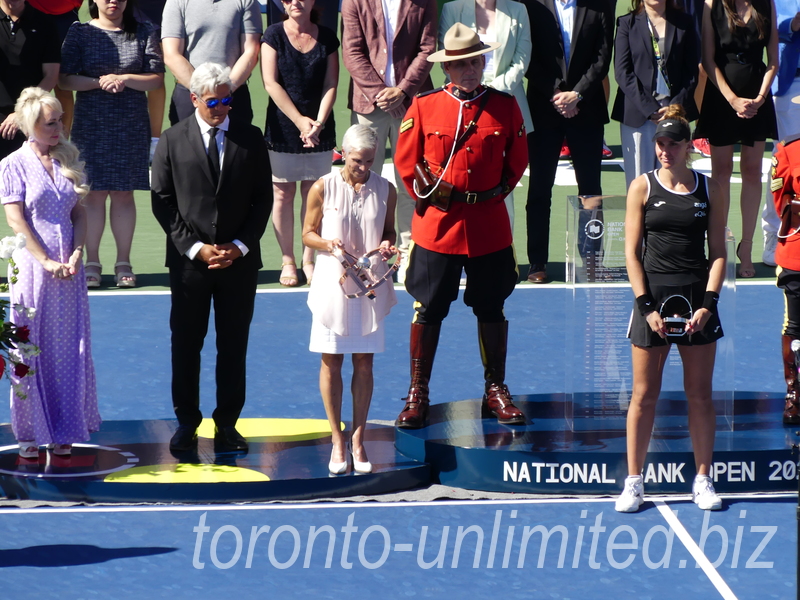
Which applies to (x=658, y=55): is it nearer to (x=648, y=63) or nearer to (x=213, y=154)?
(x=648, y=63)

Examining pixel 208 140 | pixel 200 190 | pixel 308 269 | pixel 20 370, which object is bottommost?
pixel 20 370

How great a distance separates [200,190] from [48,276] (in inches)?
37.4

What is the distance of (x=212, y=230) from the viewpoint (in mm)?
7262

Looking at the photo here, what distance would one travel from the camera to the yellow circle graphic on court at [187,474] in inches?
276

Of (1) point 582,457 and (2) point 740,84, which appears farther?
(2) point 740,84

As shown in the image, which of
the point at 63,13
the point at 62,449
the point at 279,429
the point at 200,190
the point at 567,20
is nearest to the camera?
the point at 200,190

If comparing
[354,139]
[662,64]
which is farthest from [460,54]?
[662,64]

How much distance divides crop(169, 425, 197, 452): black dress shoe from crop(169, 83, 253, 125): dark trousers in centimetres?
393

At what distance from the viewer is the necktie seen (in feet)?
23.8

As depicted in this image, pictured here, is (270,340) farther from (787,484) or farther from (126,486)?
(787,484)

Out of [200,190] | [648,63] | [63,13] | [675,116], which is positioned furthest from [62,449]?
[63,13]

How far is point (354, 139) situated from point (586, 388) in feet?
6.59

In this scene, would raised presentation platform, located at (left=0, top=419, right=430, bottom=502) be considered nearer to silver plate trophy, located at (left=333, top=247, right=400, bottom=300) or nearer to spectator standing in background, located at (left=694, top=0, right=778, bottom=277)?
silver plate trophy, located at (left=333, top=247, right=400, bottom=300)

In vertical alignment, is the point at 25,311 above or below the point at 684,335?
above
